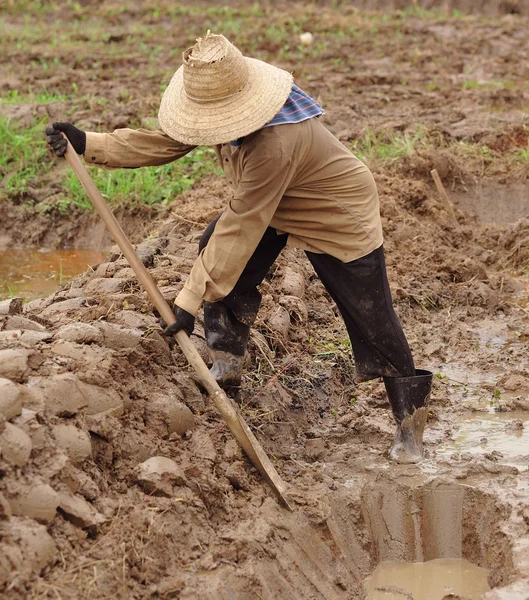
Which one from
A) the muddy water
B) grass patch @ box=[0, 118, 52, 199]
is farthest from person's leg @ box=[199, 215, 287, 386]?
grass patch @ box=[0, 118, 52, 199]

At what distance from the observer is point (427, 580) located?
380 centimetres

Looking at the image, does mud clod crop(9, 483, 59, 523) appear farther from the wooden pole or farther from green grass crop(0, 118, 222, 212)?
the wooden pole

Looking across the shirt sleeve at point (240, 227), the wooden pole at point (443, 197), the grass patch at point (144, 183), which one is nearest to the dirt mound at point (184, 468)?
the shirt sleeve at point (240, 227)

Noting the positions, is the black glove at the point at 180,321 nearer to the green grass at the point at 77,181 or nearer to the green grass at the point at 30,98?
the green grass at the point at 77,181

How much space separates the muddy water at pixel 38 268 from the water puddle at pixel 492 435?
3089 mm

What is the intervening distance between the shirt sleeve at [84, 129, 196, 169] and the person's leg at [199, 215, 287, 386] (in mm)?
379

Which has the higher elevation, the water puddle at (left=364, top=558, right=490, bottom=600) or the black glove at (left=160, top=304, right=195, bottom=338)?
the black glove at (left=160, top=304, right=195, bottom=338)

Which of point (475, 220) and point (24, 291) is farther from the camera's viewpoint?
point (475, 220)

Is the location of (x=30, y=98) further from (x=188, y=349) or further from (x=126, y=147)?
(x=188, y=349)

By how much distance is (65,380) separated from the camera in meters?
3.46

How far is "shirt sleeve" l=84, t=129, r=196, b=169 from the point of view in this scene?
387 centimetres

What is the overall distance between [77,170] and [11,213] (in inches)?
167

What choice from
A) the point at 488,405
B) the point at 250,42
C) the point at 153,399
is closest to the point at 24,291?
the point at 153,399

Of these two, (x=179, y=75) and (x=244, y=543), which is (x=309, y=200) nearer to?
(x=179, y=75)
